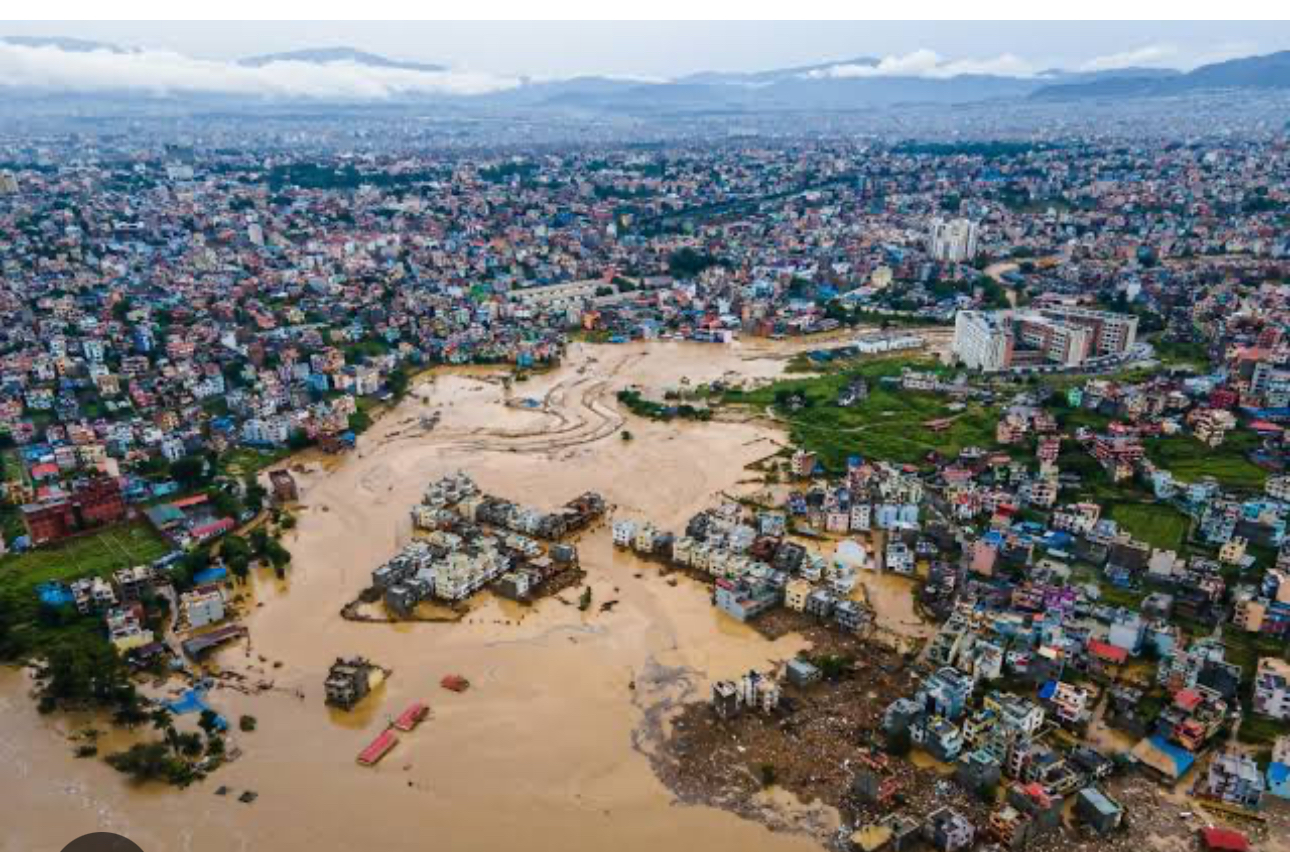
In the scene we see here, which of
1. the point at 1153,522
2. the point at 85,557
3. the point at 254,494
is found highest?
the point at 1153,522

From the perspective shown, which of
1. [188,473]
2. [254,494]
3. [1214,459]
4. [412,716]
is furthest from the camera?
[1214,459]

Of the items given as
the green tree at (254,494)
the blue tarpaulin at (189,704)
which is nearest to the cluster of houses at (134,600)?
the blue tarpaulin at (189,704)

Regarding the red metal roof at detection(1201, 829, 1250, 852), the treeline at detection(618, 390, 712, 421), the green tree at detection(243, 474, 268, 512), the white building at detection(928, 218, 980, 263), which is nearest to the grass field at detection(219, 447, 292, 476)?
the green tree at detection(243, 474, 268, 512)

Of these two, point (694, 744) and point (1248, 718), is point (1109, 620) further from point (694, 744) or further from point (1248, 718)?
point (694, 744)

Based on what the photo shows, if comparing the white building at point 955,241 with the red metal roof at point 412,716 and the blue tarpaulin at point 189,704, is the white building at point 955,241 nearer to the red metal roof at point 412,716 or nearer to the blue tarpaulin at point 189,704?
the red metal roof at point 412,716

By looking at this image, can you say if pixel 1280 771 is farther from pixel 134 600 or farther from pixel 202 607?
pixel 134 600

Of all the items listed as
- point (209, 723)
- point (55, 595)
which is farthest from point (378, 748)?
point (55, 595)

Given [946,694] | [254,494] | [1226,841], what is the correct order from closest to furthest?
[1226,841] < [946,694] < [254,494]
